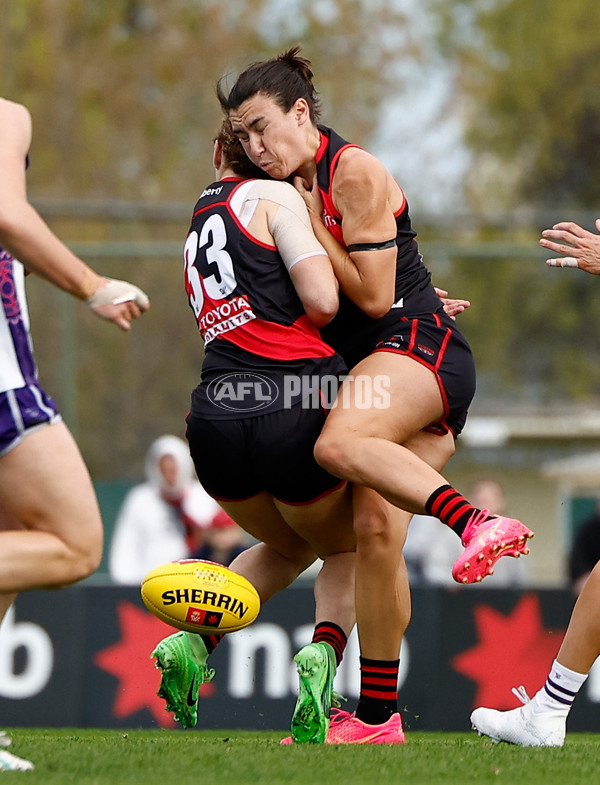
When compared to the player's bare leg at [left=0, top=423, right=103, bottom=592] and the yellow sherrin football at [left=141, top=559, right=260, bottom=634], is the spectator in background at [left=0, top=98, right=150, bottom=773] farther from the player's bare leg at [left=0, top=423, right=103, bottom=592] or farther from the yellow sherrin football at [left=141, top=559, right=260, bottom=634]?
the yellow sherrin football at [left=141, top=559, right=260, bottom=634]

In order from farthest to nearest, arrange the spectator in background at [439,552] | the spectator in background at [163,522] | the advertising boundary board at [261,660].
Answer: the spectator in background at [439,552] → the spectator in background at [163,522] → the advertising boundary board at [261,660]

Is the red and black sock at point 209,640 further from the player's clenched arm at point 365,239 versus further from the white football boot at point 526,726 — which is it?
the player's clenched arm at point 365,239

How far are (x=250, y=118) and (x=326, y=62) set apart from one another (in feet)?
67.5

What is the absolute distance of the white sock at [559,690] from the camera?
15.4 ft

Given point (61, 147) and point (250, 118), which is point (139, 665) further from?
point (61, 147)

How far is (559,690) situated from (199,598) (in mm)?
1342

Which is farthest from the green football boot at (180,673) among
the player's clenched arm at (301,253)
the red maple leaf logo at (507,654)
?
the red maple leaf logo at (507,654)

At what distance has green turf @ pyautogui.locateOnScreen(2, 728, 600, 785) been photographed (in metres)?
3.85

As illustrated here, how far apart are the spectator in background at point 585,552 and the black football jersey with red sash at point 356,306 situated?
4.71 m

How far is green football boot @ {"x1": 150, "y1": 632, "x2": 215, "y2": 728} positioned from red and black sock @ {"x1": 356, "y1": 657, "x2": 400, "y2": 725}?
65 centimetres

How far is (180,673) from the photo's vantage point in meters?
5.00

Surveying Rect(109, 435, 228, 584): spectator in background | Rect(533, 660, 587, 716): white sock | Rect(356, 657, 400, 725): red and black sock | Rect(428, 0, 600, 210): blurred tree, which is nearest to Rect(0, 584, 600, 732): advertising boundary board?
Rect(109, 435, 228, 584): spectator in background

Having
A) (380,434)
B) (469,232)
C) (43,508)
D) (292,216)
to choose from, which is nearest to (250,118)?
(292,216)

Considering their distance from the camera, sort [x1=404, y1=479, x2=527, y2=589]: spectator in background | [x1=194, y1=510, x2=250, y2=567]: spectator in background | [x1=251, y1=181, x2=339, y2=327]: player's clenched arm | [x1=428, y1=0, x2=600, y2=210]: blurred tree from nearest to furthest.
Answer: [x1=251, y1=181, x2=339, y2=327]: player's clenched arm, [x1=194, y1=510, x2=250, y2=567]: spectator in background, [x1=404, y1=479, x2=527, y2=589]: spectator in background, [x1=428, y1=0, x2=600, y2=210]: blurred tree
